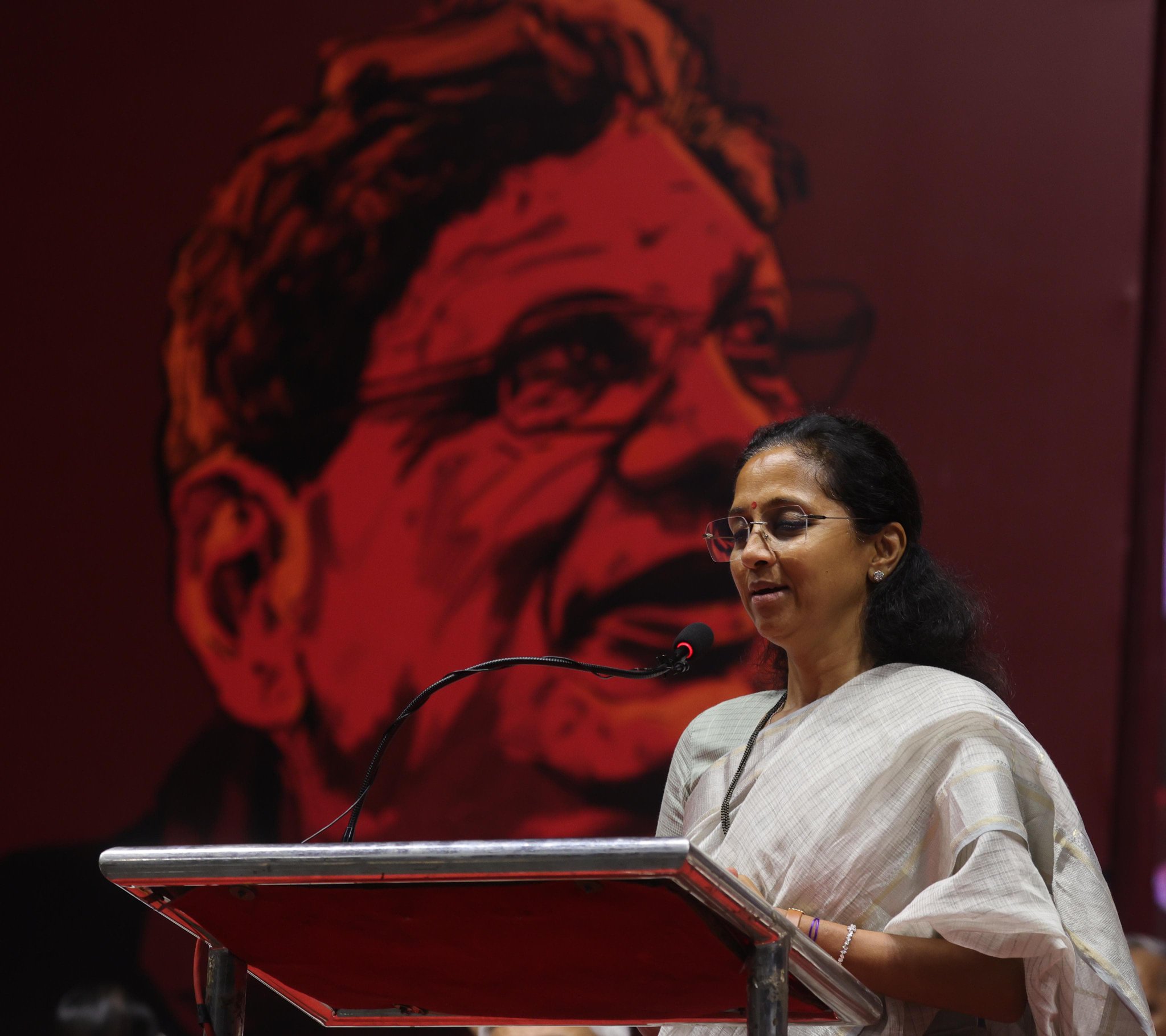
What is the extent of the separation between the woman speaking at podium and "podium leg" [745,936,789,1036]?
0.29 m

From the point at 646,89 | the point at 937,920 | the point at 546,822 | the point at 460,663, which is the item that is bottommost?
the point at 546,822

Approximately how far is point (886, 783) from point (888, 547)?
0.40m

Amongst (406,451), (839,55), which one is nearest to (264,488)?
(406,451)

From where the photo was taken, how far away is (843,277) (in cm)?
323

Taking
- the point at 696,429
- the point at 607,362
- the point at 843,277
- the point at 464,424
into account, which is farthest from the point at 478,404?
the point at 843,277

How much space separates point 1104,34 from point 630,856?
3013mm

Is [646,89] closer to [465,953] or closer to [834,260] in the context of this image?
[834,260]

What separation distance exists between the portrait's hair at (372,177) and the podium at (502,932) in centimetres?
211

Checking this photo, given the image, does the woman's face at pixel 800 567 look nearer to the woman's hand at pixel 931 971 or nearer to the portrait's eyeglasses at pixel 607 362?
the woman's hand at pixel 931 971

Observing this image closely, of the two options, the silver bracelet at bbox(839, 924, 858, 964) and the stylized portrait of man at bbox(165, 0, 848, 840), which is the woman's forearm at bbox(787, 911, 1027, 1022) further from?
the stylized portrait of man at bbox(165, 0, 848, 840)

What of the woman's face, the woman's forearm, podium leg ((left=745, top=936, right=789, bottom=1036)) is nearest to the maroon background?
the woman's face

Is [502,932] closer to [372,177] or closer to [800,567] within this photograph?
[800,567]

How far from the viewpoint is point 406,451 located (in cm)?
324

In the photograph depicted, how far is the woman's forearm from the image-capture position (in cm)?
133
